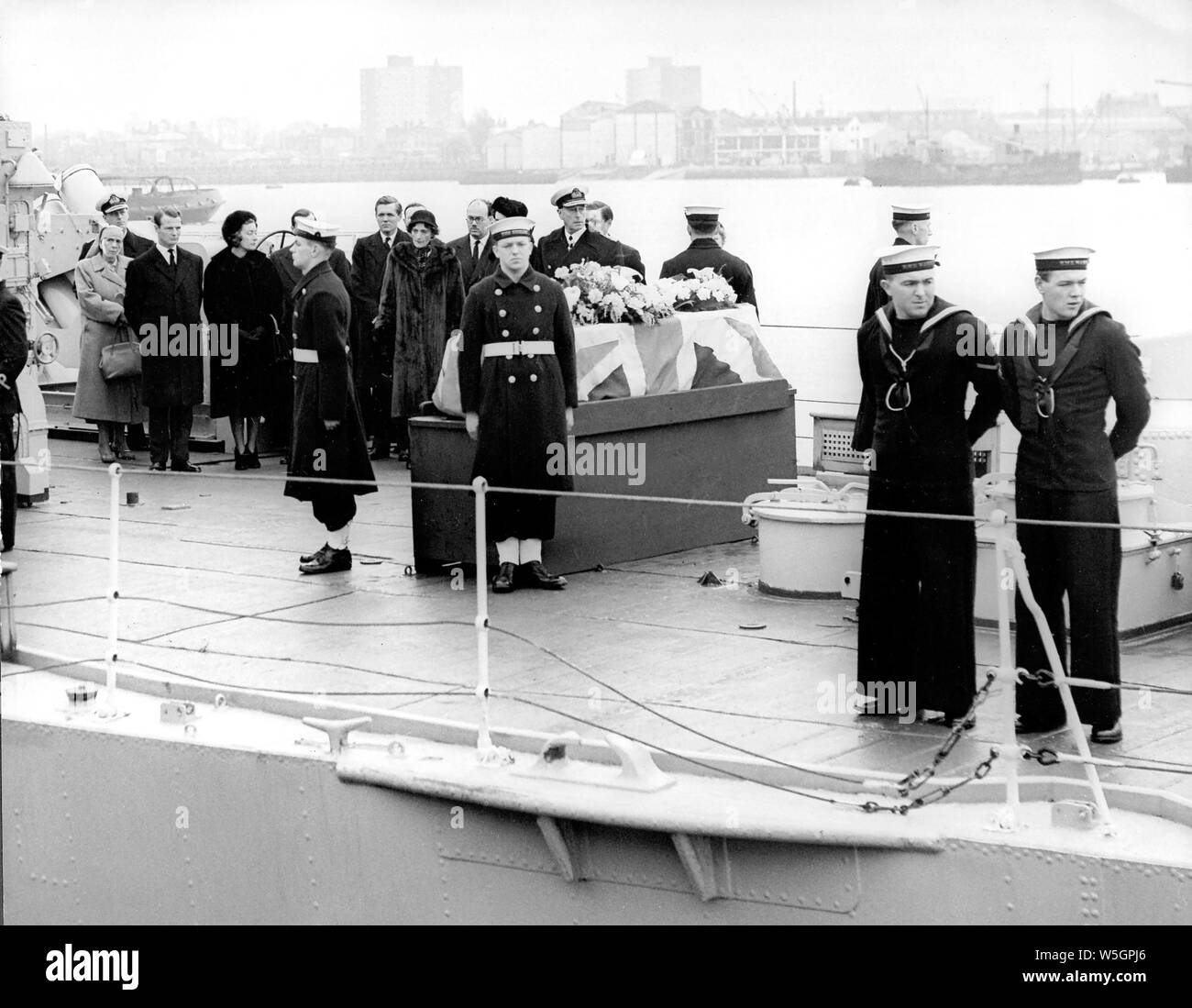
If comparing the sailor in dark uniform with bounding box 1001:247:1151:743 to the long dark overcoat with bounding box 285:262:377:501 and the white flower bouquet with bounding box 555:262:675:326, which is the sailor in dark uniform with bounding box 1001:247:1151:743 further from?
the long dark overcoat with bounding box 285:262:377:501

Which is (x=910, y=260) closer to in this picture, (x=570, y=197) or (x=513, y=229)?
(x=513, y=229)

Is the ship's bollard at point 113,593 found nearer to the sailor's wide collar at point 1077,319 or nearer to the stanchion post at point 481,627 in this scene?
the stanchion post at point 481,627

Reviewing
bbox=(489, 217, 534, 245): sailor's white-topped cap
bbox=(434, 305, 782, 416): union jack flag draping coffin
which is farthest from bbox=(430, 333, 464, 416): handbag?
bbox=(489, 217, 534, 245): sailor's white-topped cap

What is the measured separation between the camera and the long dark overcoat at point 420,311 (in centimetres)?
1307

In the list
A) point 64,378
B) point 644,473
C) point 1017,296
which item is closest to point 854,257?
point 1017,296

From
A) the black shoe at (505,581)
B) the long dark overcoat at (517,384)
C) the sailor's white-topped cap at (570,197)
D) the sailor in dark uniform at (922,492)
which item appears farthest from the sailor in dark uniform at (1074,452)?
the sailor's white-topped cap at (570,197)

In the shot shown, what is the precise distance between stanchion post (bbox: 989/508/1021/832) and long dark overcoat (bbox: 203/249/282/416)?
857 centimetres

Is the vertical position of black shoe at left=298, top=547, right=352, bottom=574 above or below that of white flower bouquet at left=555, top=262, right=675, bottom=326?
below

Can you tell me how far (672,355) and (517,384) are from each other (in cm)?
144

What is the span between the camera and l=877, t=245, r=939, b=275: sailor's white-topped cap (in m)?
6.64

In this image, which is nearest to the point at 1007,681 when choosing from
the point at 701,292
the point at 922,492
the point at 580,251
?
the point at 922,492

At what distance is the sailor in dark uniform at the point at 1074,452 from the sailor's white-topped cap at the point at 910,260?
360mm

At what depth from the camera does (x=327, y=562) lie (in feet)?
31.5

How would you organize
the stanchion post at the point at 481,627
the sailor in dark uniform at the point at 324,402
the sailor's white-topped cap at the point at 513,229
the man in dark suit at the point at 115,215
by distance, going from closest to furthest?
the stanchion post at the point at 481,627, the sailor's white-topped cap at the point at 513,229, the sailor in dark uniform at the point at 324,402, the man in dark suit at the point at 115,215
